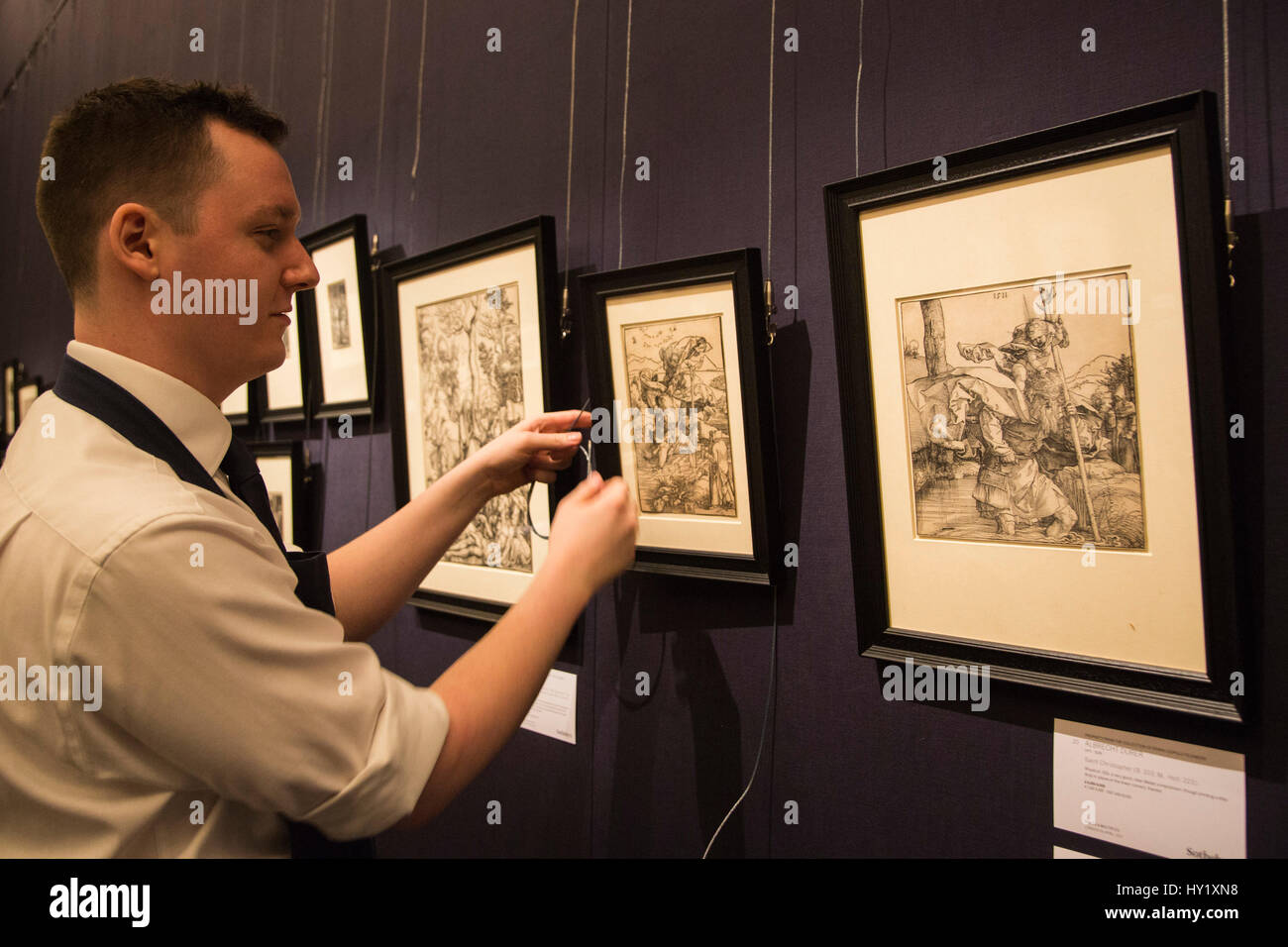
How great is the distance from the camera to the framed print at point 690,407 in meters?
1.39

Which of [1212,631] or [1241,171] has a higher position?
[1241,171]

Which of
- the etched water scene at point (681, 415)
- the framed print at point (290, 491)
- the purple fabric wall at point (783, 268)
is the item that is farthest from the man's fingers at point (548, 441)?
the framed print at point (290, 491)

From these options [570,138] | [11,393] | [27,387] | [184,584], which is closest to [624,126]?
[570,138]

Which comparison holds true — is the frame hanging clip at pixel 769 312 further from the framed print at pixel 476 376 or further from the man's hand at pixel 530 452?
the framed print at pixel 476 376

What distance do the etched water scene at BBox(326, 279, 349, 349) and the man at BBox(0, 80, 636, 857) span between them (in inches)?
47.3

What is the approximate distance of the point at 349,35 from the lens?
2.59m

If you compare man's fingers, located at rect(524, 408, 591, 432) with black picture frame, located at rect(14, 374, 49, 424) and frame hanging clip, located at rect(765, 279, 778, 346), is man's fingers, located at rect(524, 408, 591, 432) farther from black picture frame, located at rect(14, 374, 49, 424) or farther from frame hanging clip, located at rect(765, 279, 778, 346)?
black picture frame, located at rect(14, 374, 49, 424)

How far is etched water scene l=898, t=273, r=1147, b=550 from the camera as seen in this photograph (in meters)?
1.02

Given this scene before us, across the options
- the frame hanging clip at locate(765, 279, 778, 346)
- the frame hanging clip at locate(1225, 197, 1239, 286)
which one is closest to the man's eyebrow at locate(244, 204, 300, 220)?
the frame hanging clip at locate(765, 279, 778, 346)
